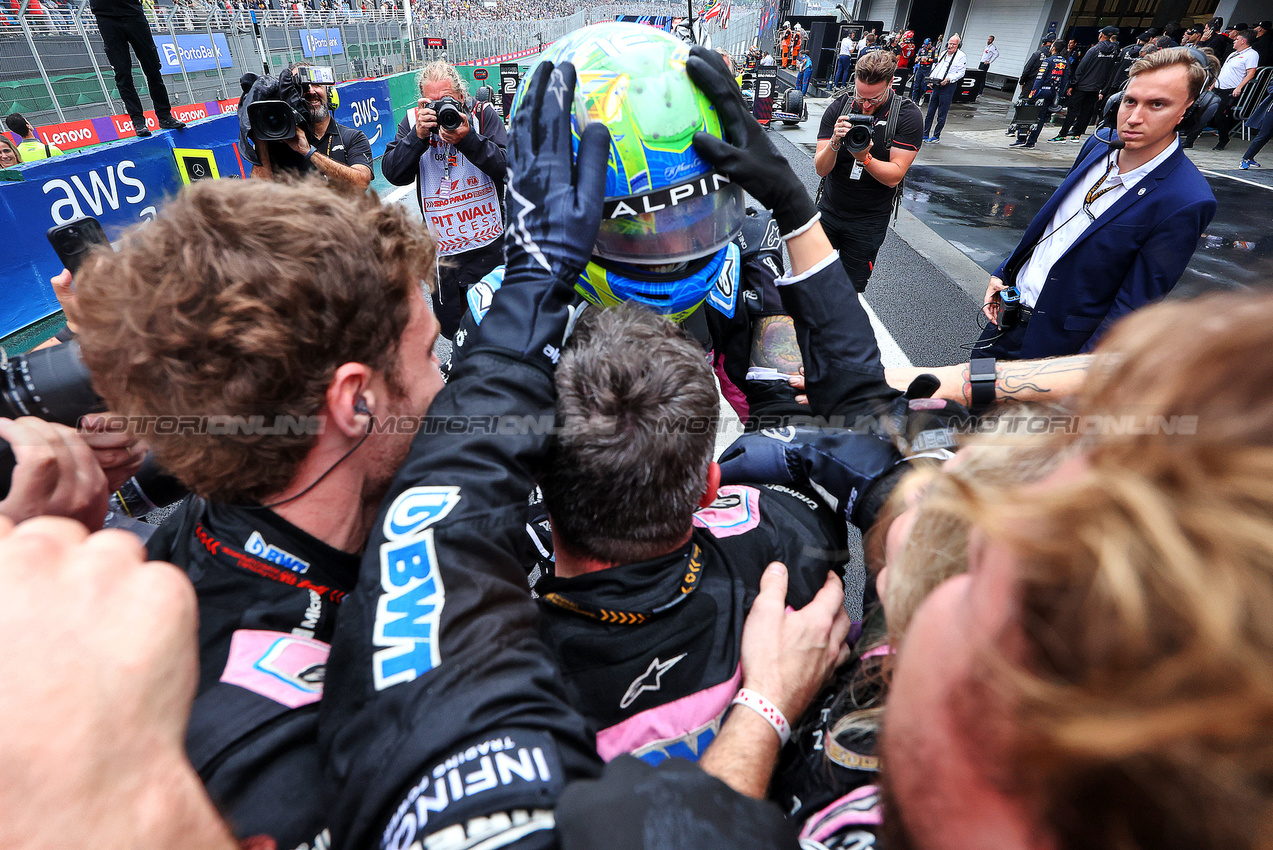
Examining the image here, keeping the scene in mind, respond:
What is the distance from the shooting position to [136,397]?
105 centimetres

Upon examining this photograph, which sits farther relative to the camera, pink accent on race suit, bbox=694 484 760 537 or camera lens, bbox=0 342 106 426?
pink accent on race suit, bbox=694 484 760 537

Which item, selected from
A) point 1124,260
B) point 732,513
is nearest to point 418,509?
point 732,513

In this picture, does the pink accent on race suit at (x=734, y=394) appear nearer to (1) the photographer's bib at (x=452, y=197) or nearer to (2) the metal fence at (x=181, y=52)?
(1) the photographer's bib at (x=452, y=197)

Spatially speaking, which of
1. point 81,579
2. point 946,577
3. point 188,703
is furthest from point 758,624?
point 81,579

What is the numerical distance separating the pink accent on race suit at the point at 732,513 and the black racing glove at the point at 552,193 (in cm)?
55

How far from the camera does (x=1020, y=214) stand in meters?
8.12

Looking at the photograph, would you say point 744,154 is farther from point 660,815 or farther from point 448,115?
point 448,115

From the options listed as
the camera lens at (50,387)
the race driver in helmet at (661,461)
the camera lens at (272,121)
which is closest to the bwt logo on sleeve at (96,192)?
the camera lens at (272,121)

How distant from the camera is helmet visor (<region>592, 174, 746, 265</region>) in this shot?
156 centimetres

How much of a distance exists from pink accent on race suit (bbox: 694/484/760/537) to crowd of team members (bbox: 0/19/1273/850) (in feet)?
0.04

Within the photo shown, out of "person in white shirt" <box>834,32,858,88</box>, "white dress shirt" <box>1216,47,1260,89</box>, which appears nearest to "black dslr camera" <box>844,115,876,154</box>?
"white dress shirt" <box>1216,47,1260,89</box>

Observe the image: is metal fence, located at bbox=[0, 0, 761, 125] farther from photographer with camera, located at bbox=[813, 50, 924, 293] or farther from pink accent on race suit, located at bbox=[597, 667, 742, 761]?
pink accent on race suit, located at bbox=[597, 667, 742, 761]

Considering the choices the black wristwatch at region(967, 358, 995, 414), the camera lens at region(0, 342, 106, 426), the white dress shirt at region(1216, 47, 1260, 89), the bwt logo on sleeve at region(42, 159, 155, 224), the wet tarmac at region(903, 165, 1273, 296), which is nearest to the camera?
the camera lens at region(0, 342, 106, 426)

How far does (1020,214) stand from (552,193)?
29.4ft
